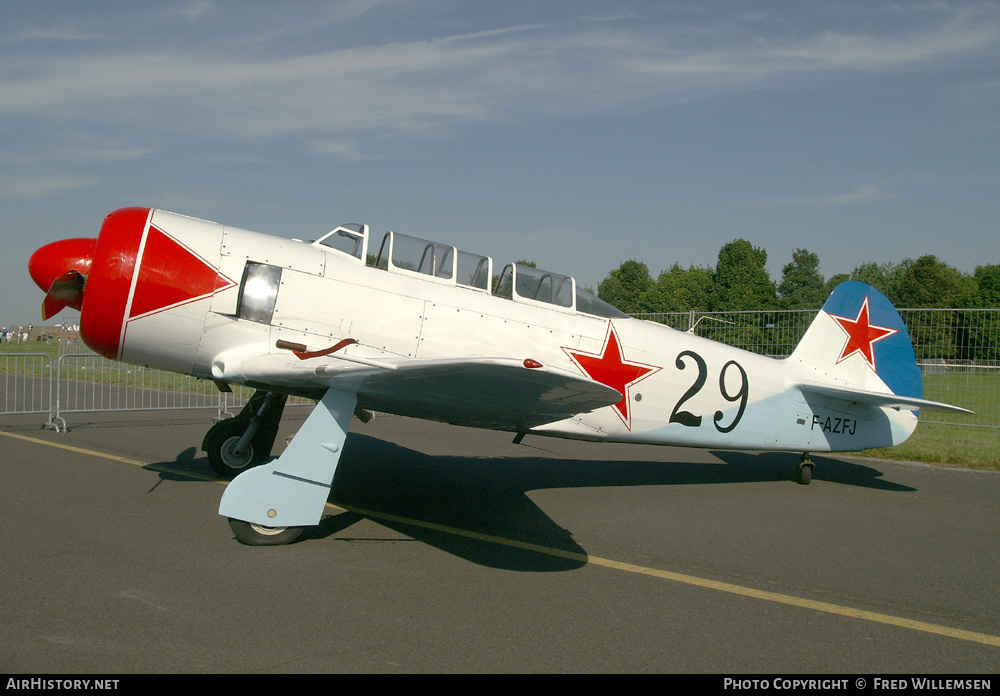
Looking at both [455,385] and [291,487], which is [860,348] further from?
[291,487]

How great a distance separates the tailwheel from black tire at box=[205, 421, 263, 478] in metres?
2.32

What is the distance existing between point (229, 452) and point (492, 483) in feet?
8.81

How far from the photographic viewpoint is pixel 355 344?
5.48 meters

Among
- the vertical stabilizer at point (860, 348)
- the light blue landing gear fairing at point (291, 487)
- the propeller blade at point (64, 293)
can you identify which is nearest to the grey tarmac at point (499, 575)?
the light blue landing gear fairing at point (291, 487)

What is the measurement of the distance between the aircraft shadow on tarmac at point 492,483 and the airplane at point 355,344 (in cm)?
74

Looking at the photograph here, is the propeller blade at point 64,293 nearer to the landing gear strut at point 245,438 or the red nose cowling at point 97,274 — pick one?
the red nose cowling at point 97,274

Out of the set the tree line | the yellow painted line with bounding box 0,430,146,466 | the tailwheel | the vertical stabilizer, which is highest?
the tree line

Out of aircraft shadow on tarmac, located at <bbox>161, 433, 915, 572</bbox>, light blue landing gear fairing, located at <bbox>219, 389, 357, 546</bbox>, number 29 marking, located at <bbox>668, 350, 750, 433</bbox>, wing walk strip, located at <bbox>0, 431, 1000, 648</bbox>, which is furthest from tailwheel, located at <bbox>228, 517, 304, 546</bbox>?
number 29 marking, located at <bbox>668, 350, 750, 433</bbox>

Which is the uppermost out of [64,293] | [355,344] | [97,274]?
[97,274]

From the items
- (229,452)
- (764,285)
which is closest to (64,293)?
(229,452)

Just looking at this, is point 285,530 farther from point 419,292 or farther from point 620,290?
point 620,290

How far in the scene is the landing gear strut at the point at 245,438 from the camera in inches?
274

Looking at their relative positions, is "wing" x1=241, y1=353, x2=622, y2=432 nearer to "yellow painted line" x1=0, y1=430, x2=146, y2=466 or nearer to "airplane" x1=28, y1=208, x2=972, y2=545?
"airplane" x1=28, y1=208, x2=972, y2=545

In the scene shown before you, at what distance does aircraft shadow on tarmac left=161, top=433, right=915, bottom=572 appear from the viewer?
16.8ft
